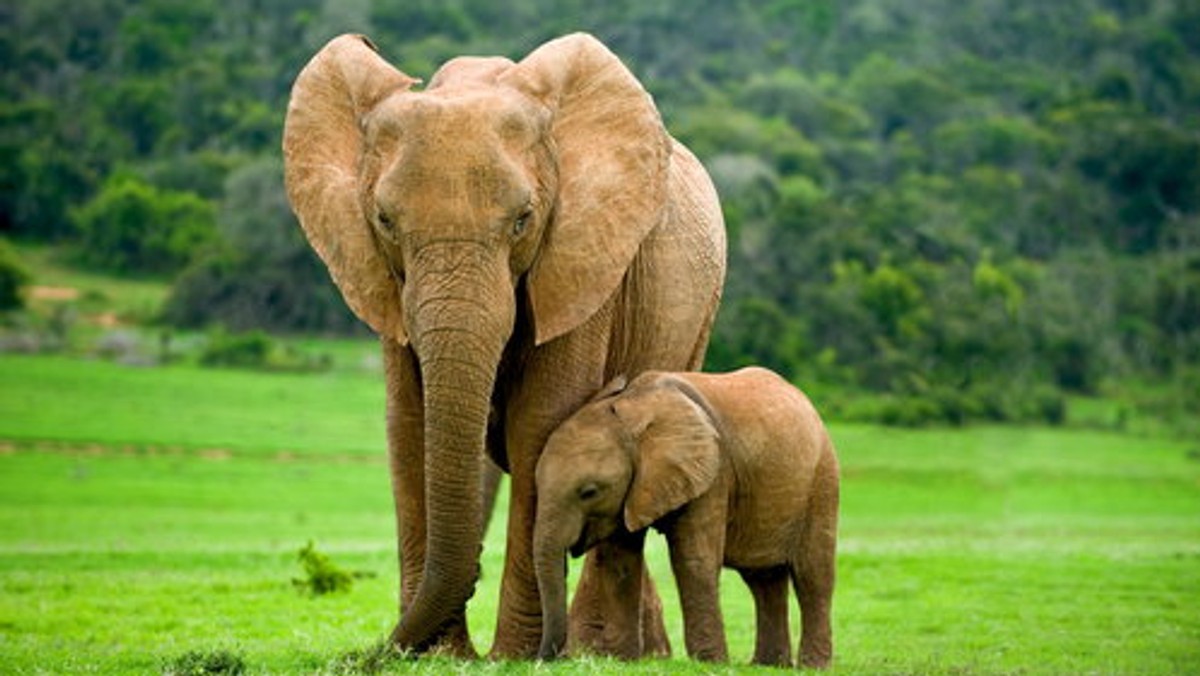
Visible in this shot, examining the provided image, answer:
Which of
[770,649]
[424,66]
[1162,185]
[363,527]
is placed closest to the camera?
[770,649]

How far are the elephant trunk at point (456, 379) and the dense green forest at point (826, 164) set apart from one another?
110 feet

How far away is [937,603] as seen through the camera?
17375 mm

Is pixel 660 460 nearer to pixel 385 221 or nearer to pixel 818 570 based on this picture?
pixel 818 570

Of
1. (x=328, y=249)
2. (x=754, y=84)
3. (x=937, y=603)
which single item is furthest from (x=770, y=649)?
(x=754, y=84)

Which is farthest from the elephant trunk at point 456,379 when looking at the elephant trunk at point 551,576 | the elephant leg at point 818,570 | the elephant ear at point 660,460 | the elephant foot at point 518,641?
the elephant leg at point 818,570

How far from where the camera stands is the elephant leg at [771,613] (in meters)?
11.9

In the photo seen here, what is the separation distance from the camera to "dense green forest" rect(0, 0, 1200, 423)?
49.8 meters

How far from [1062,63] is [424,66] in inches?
1724

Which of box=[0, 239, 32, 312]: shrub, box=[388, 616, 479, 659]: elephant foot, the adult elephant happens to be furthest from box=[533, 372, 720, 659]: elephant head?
box=[0, 239, 32, 312]: shrub

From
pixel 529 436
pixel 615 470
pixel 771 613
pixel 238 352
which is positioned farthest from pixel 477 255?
pixel 238 352

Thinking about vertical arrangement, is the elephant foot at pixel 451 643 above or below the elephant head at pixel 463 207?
below

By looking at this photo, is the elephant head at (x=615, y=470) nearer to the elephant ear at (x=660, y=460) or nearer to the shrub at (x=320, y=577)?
the elephant ear at (x=660, y=460)

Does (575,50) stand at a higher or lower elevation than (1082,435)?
higher

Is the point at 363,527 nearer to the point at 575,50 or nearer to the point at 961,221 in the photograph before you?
the point at 575,50
